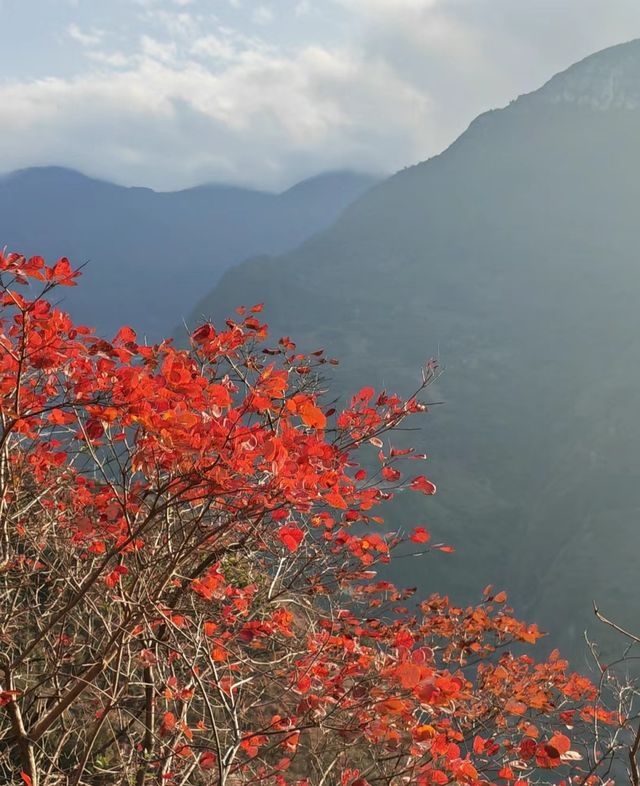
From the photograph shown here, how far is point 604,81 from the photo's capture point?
95.0 m

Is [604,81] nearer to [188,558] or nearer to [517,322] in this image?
[517,322]

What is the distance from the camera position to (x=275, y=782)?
5.20m

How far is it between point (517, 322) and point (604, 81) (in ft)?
166

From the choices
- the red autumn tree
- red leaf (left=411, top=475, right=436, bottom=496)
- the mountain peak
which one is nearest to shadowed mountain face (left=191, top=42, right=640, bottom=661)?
the mountain peak

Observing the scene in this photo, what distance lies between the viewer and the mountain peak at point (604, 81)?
9244 centimetres

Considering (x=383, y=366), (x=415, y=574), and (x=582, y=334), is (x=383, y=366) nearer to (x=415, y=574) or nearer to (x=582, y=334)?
(x=582, y=334)

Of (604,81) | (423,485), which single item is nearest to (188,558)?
(423,485)

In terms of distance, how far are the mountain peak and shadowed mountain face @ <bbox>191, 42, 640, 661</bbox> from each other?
0.25m

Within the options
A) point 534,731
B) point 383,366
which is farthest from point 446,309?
point 534,731

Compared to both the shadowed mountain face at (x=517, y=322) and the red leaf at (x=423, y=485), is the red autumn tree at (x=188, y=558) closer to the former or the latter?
the red leaf at (x=423, y=485)

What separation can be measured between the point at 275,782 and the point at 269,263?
8502 centimetres

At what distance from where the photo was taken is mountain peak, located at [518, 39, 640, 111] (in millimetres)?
92438

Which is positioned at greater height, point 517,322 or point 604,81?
point 604,81

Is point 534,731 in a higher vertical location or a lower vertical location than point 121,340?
lower
